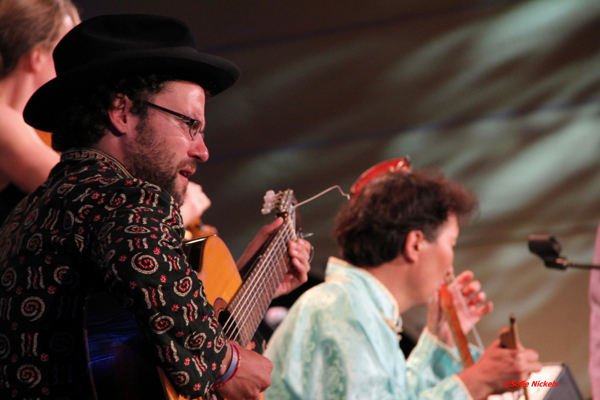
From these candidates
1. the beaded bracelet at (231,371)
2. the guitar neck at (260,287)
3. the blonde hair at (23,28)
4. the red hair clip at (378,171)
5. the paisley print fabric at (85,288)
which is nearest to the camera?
the paisley print fabric at (85,288)

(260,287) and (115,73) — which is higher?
(115,73)

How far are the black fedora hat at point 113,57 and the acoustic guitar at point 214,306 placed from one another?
0.43 meters

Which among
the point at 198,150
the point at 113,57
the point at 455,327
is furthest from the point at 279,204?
the point at 455,327

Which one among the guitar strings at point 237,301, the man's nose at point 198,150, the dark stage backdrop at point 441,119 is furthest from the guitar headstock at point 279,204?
the dark stage backdrop at point 441,119

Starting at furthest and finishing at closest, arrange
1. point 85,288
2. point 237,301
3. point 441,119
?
point 441,119, point 237,301, point 85,288

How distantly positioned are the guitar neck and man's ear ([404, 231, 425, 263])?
71 centimetres

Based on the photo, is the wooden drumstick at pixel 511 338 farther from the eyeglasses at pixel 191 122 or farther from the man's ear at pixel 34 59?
A: the man's ear at pixel 34 59

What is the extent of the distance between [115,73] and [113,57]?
0.05 metres

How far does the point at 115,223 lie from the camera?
1047mm

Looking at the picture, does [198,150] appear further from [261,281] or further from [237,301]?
A: [261,281]

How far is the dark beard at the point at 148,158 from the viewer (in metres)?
1.36

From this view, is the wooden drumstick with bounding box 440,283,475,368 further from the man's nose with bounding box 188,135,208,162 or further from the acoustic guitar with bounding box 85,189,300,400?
the man's nose with bounding box 188,135,208,162

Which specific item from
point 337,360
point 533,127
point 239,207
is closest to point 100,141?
point 337,360

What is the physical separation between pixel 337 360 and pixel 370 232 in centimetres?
71
